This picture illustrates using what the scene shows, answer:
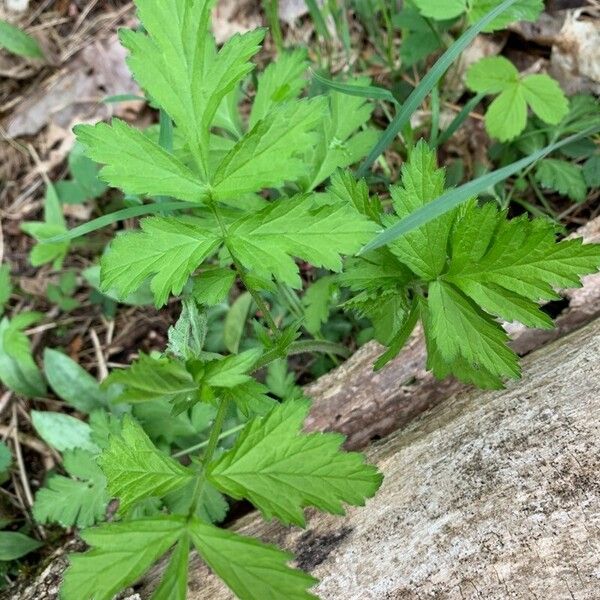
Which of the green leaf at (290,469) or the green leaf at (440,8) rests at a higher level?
the green leaf at (440,8)

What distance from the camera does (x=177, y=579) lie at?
1.42 m

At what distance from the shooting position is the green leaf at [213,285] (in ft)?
5.60

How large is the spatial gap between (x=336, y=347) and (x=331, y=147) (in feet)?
2.21

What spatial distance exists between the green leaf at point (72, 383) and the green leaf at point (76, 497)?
0.44 m

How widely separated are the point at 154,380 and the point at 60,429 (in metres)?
1.29

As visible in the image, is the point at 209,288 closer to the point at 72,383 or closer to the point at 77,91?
the point at 72,383

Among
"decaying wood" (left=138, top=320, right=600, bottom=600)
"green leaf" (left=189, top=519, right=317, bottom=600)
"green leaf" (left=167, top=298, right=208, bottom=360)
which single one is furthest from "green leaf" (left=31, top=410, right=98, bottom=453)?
"green leaf" (left=189, top=519, right=317, bottom=600)

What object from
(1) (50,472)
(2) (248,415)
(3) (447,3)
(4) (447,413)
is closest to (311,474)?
(2) (248,415)

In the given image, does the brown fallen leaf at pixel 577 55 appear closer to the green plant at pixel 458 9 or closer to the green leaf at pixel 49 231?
the green plant at pixel 458 9

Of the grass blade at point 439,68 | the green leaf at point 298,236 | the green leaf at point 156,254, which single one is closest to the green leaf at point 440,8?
the grass blade at point 439,68

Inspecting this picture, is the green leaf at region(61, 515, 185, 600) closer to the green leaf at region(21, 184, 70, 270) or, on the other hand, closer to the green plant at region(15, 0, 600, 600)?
the green plant at region(15, 0, 600, 600)

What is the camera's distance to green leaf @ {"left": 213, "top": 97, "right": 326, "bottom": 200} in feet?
5.13

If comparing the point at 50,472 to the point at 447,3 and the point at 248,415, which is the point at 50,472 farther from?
the point at 447,3

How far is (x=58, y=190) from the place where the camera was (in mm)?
3195
